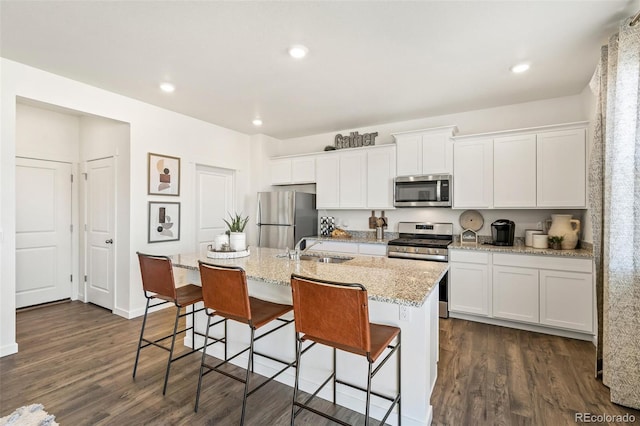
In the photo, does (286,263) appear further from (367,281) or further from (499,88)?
(499,88)

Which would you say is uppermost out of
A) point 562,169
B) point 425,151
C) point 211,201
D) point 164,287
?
point 425,151

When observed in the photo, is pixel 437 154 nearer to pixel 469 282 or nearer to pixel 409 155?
pixel 409 155

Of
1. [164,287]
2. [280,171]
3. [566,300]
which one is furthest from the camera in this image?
[280,171]

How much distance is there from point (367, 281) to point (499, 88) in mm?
2851

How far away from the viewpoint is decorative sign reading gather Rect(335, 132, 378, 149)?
470cm

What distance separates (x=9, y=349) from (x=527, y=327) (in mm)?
5104

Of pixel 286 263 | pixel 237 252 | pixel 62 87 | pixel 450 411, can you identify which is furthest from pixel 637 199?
pixel 62 87

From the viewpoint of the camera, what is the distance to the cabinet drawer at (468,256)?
350 centimetres

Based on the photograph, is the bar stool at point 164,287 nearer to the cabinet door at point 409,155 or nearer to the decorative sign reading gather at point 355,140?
the cabinet door at point 409,155

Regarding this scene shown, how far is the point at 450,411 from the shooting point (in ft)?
6.60

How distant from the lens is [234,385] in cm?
233

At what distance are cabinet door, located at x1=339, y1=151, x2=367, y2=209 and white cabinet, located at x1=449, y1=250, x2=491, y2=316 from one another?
155 centimetres

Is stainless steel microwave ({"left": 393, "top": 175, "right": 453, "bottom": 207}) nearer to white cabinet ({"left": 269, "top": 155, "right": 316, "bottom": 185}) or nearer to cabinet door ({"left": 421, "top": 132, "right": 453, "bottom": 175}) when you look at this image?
cabinet door ({"left": 421, "top": 132, "right": 453, "bottom": 175})

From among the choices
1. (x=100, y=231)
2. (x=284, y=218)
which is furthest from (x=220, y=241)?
(x=100, y=231)
